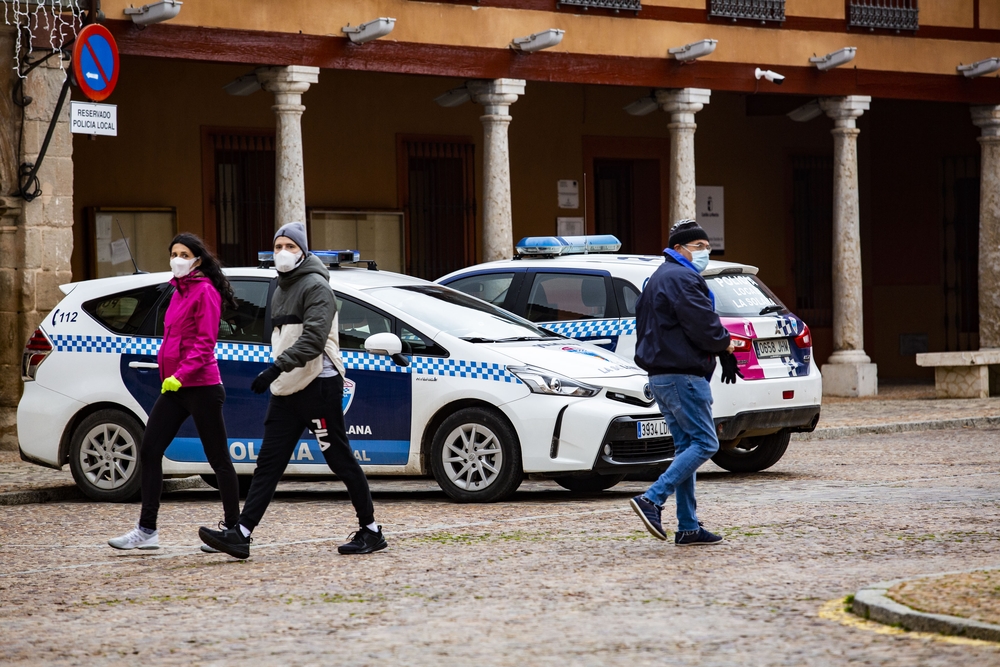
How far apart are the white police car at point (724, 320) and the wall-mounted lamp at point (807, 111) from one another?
10.7 metres

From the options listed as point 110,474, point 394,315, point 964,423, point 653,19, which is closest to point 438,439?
point 394,315

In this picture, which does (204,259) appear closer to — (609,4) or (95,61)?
(95,61)

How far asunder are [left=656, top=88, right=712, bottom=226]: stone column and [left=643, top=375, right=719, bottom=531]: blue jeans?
1244 centimetres

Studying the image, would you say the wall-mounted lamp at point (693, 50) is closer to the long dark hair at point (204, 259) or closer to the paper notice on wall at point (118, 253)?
the paper notice on wall at point (118, 253)

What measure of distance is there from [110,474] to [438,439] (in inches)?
92.1

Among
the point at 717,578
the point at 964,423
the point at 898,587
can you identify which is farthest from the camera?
the point at 964,423

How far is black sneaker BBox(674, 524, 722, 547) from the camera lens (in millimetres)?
8180

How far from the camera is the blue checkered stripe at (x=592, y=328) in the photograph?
11.9m

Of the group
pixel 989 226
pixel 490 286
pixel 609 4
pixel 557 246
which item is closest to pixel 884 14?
pixel 989 226

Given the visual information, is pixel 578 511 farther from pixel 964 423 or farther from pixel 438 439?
pixel 964 423

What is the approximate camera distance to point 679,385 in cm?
831

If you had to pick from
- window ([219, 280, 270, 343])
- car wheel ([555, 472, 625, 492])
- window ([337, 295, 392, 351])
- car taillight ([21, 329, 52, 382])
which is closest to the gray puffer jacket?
window ([337, 295, 392, 351])

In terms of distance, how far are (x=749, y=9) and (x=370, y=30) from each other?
6062mm

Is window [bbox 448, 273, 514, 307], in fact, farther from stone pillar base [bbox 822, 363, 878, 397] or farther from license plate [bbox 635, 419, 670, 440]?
stone pillar base [bbox 822, 363, 878, 397]
